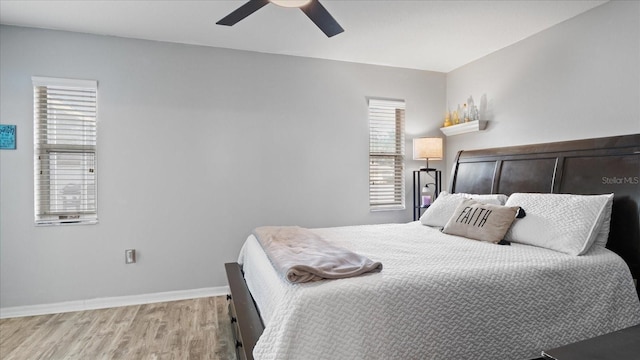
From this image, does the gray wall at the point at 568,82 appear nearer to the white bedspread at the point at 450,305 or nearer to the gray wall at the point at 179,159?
the white bedspread at the point at 450,305

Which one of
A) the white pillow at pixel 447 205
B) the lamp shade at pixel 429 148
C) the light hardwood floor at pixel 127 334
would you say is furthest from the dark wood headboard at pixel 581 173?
the light hardwood floor at pixel 127 334

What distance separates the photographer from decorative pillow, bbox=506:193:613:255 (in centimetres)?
219

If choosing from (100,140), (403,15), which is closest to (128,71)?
(100,140)

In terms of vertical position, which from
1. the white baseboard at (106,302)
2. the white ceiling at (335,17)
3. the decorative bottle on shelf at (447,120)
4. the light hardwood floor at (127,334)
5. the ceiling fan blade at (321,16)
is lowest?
the light hardwood floor at (127,334)

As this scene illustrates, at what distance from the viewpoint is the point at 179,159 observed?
354cm

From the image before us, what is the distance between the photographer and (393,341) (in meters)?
1.53

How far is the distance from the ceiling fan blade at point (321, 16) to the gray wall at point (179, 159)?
153 cm

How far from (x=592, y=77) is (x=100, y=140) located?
436cm

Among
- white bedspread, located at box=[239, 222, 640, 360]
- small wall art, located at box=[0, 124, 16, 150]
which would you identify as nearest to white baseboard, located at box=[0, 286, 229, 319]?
small wall art, located at box=[0, 124, 16, 150]

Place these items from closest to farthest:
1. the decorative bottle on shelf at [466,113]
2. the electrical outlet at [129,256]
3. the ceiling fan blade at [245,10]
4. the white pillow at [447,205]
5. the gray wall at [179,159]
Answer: the ceiling fan blade at [245,10], the white pillow at [447,205], the gray wall at [179,159], the electrical outlet at [129,256], the decorative bottle on shelf at [466,113]

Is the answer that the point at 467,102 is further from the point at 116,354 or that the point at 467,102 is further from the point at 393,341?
the point at 116,354

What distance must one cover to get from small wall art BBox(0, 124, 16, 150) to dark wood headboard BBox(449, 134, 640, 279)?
438cm

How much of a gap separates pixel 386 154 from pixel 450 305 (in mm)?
2813

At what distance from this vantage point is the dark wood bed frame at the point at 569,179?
85.2 inches
